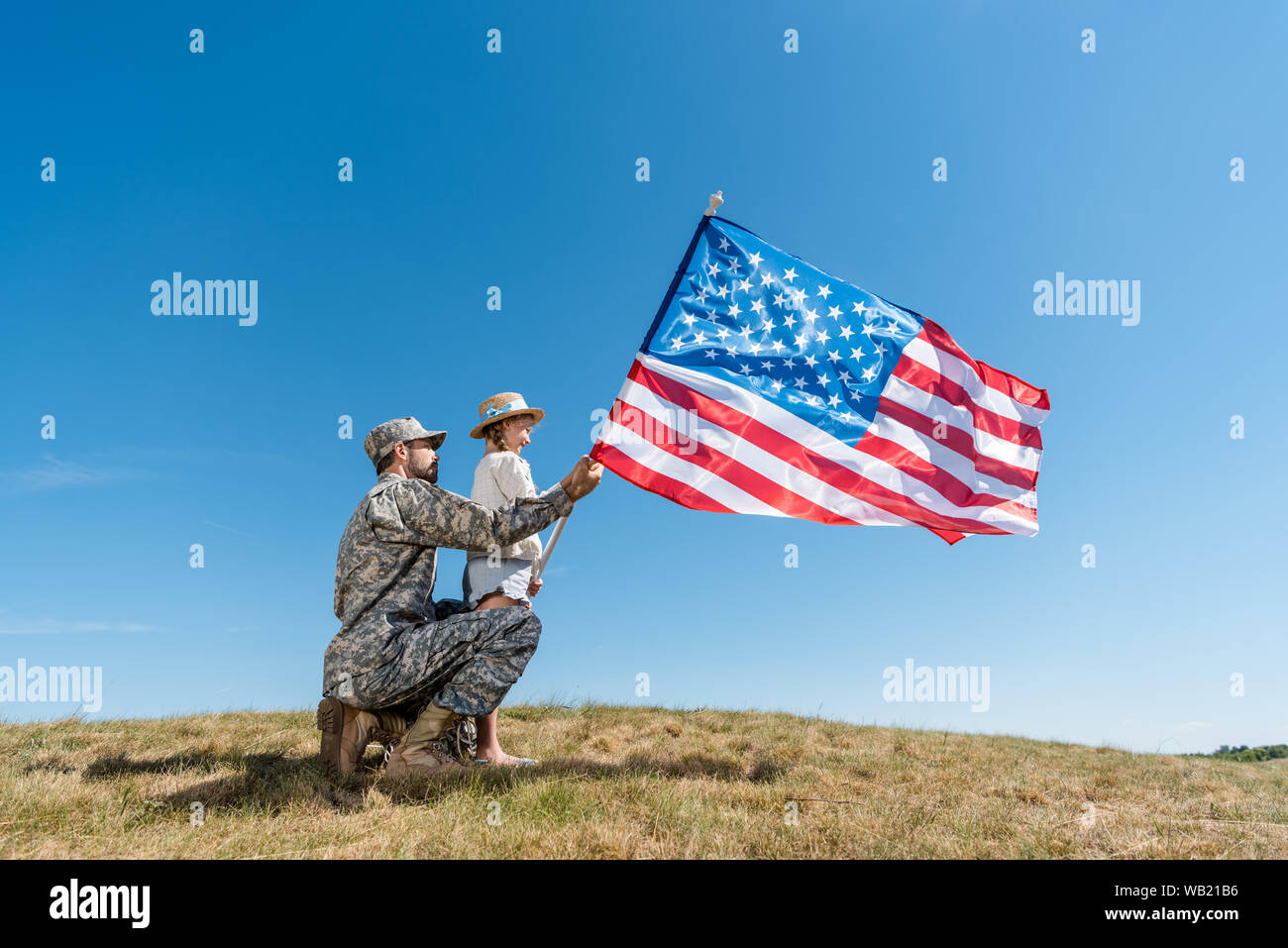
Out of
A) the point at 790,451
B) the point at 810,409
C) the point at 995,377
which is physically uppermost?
the point at 995,377

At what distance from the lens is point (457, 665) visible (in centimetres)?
548

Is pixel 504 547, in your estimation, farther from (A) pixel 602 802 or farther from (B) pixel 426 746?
(A) pixel 602 802

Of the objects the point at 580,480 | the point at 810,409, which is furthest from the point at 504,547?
the point at 810,409

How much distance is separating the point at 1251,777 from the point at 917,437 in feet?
20.5

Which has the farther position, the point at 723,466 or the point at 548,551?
the point at 723,466

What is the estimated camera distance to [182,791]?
196 inches

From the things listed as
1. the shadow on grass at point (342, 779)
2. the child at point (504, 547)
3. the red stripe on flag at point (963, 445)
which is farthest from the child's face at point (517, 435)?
the red stripe on flag at point (963, 445)

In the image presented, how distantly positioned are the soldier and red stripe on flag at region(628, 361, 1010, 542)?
1281 mm

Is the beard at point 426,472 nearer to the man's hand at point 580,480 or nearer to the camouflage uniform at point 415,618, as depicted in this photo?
the camouflage uniform at point 415,618

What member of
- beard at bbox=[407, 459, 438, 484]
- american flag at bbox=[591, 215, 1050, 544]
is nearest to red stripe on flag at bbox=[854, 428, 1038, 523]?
american flag at bbox=[591, 215, 1050, 544]

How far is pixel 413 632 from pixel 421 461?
4.48ft
